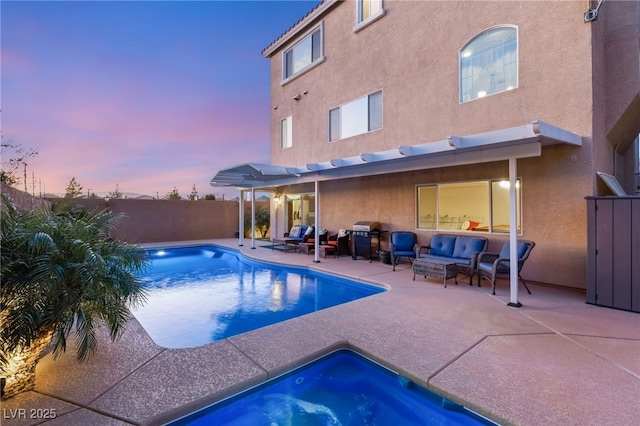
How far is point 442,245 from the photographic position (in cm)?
808

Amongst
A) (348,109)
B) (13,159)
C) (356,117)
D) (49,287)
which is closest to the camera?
(49,287)

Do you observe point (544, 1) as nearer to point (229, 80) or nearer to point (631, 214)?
point (631, 214)

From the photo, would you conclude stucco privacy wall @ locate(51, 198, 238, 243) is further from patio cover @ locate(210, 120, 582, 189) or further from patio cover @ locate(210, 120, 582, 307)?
patio cover @ locate(210, 120, 582, 307)

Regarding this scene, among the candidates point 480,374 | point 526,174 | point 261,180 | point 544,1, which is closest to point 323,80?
point 261,180

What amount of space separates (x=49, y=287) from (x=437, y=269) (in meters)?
6.68

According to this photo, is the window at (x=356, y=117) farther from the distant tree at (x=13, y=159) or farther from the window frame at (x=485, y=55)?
the distant tree at (x=13, y=159)

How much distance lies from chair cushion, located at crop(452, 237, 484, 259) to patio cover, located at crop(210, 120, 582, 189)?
2131mm

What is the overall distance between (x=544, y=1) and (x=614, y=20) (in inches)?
59.3

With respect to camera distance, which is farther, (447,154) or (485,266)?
(447,154)

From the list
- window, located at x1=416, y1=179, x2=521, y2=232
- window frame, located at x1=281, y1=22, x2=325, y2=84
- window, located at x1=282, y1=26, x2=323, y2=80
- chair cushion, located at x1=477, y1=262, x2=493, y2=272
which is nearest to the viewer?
chair cushion, located at x1=477, y1=262, x2=493, y2=272

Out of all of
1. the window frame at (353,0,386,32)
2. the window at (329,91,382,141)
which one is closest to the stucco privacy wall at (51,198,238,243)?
the window at (329,91,382,141)

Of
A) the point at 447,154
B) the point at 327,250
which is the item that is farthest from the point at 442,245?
the point at 327,250

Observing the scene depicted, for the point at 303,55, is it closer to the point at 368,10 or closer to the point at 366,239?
the point at 368,10

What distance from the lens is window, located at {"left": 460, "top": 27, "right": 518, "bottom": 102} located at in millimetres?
7137
